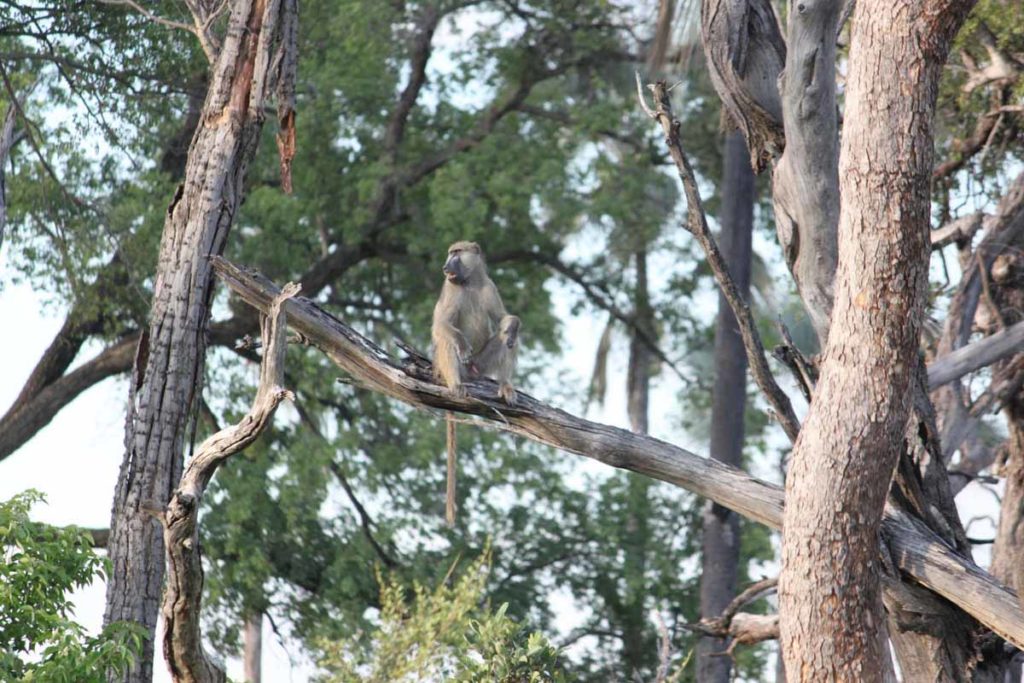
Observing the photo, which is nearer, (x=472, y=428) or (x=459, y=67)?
(x=472, y=428)

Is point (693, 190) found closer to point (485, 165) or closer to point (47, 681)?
point (47, 681)

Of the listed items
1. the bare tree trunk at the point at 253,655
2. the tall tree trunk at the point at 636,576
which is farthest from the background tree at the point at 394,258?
the bare tree trunk at the point at 253,655

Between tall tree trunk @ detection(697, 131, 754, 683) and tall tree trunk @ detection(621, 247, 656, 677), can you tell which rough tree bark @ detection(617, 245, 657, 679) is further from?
tall tree trunk @ detection(697, 131, 754, 683)

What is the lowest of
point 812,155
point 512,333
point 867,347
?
point 867,347

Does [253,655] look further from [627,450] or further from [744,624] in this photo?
[627,450]

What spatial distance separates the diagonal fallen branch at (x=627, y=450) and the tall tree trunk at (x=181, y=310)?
89 centimetres

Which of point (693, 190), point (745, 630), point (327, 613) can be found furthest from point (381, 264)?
point (693, 190)

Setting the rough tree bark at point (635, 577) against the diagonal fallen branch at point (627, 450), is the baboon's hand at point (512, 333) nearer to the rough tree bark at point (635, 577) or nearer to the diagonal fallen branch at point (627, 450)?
the diagonal fallen branch at point (627, 450)

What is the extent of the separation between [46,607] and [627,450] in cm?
291

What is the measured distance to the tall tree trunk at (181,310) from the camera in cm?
780

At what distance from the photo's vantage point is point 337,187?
16.6 metres

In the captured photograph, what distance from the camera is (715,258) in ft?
24.8

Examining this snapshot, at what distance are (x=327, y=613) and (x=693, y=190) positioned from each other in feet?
31.1

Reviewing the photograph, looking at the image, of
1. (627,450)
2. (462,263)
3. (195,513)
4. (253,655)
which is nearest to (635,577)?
(253,655)
